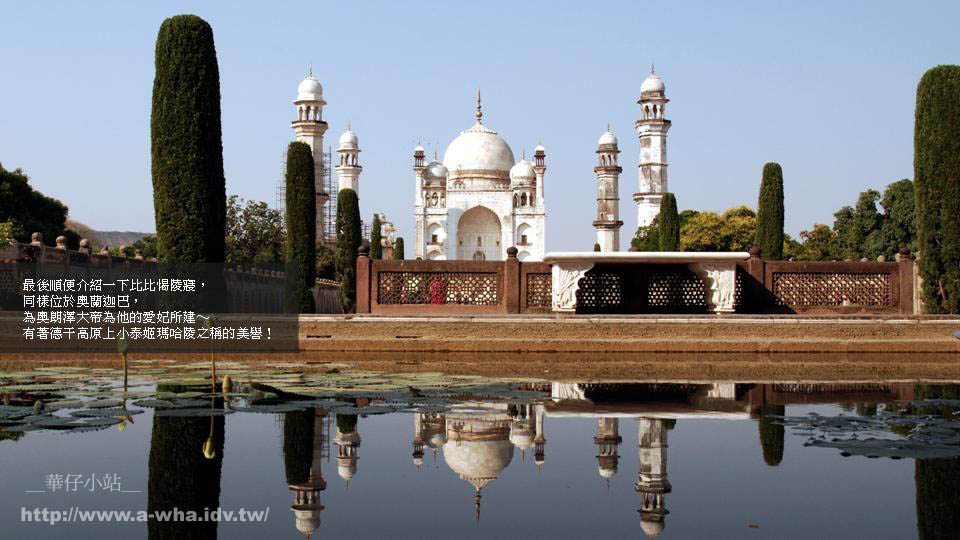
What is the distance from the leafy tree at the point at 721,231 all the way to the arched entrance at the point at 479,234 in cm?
1736

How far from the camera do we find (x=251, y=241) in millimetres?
34094

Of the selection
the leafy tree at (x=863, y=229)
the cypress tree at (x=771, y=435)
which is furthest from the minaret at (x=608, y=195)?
the cypress tree at (x=771, y=435)

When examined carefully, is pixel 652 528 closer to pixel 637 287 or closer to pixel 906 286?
pixel 637 287

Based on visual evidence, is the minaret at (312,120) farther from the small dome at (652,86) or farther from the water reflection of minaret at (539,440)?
the water reflection of minaret at (539,440)

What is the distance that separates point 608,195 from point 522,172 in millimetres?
5195

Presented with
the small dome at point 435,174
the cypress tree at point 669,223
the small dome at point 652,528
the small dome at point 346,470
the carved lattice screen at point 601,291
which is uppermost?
the small dome at point 435,174

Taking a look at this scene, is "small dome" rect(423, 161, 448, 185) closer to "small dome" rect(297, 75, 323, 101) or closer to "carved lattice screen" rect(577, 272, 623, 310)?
"small dome" rect(297, 75, 323, 101)

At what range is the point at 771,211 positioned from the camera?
21500 mm

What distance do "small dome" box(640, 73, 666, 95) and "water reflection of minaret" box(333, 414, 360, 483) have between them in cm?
4965

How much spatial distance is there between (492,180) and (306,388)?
55.5m

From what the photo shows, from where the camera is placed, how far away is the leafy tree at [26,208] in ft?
96.9

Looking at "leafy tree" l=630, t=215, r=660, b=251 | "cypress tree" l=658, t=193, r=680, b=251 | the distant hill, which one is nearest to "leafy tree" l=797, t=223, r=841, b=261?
"leafy tree" l=630, t=215, r=660, b=251

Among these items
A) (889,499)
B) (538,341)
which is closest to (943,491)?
(889,499)

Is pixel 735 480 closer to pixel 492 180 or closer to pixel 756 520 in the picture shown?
pixel 756 520
